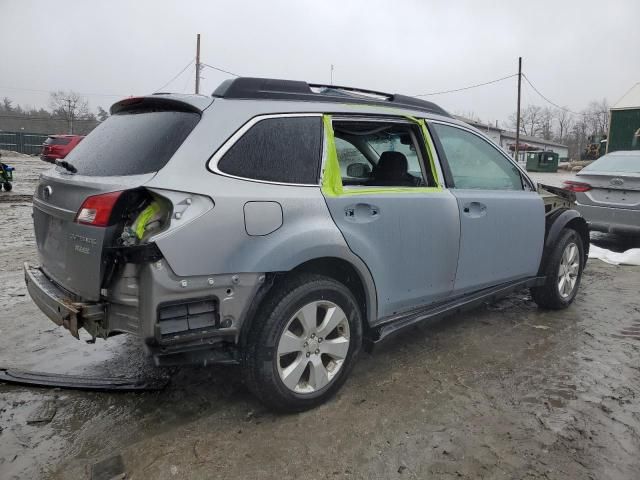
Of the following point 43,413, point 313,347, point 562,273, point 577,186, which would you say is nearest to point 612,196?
point 577,186

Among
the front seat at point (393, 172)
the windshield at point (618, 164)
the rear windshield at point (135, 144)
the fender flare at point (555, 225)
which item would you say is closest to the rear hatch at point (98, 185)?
the rear windshield at point (135, 144)

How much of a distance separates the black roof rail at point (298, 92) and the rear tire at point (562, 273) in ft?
6.59

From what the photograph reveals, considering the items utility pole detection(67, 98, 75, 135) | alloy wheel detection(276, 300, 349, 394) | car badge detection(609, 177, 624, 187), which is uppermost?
utility pole detection(67, 98, 75, 135)

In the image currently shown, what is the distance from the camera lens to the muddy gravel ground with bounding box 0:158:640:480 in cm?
237

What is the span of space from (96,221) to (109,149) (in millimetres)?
586

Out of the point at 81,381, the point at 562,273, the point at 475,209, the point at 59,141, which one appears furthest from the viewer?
the point at 59,141

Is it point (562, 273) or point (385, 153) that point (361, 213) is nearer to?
point (385, 153)

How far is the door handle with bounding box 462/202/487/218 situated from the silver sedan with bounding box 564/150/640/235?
14.2ft

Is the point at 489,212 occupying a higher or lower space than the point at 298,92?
lower

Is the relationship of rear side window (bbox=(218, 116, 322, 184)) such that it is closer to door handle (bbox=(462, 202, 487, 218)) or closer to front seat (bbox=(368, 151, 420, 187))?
front seat (bbox=(368, 151, 420, 187))

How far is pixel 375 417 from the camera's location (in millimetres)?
2779

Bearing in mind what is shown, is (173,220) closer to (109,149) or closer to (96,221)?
(96,221)

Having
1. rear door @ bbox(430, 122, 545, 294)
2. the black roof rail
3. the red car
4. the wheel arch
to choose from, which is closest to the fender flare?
rear door @ bbox(430, 122, 545, 294)

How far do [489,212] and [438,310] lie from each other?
86 cm
